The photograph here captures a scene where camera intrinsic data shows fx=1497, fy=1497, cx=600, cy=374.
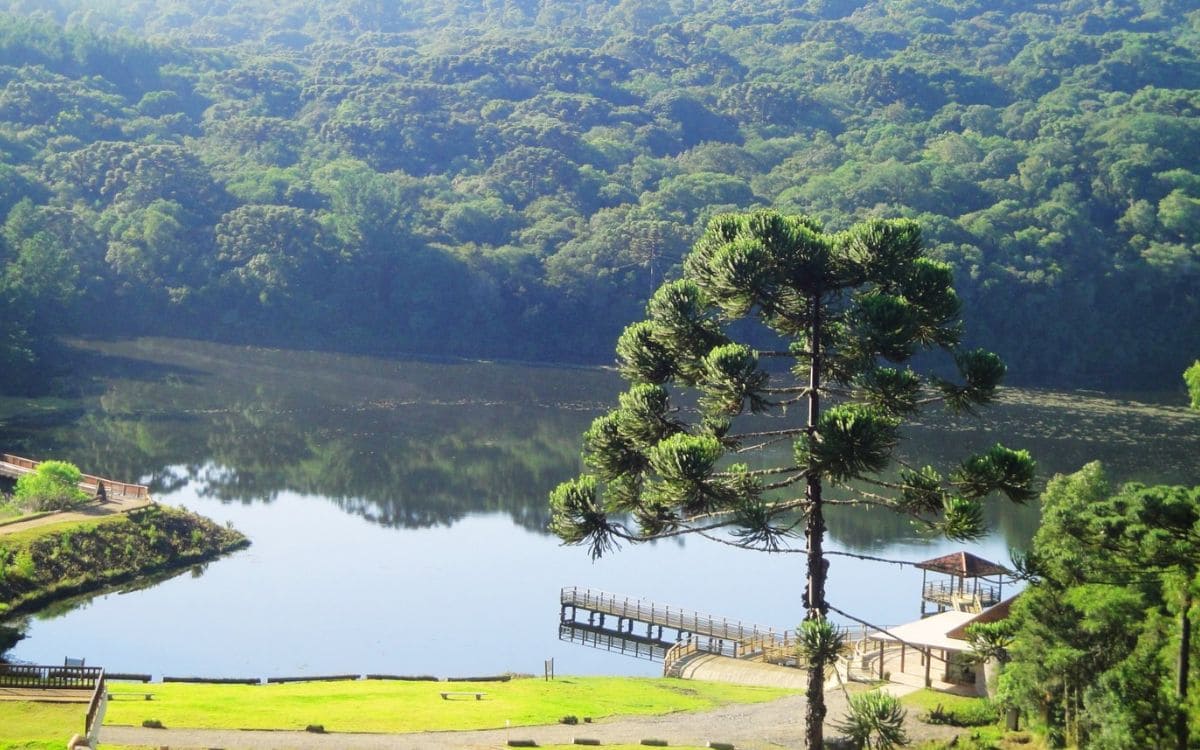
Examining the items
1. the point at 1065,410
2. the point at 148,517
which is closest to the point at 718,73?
the point at 1065,410

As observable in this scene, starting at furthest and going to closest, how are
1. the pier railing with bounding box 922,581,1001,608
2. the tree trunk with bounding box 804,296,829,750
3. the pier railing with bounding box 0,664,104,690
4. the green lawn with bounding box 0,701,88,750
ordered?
the pier railing with bounding box 922,581,1001,608, the pier railing with bounding box 0,664,104,690, the green lawn with bounding box 0,701,88,750, the tree trunk with bounding box 804,296,829,750

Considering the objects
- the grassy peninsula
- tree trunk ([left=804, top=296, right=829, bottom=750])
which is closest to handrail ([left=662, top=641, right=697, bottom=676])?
the grassy peninsula

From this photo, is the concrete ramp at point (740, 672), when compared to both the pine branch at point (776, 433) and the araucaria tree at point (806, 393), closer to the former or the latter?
the araucaria tree at point (806, 393)

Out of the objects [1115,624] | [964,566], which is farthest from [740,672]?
[1115,624]

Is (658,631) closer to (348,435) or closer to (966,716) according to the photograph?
(966,716)

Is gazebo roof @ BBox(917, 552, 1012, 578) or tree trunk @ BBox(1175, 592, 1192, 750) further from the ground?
gazebo roof @ BBox(917, 552, 1012, 578)

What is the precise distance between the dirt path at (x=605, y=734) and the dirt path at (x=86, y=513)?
67.5 ft

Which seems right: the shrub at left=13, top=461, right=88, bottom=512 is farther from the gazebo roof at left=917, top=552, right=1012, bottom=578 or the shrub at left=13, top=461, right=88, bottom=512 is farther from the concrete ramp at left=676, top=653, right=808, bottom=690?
the gazebo roof at left=917, top=552, right=1012, bottom=578

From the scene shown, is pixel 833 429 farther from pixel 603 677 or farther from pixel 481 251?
pixel 481 251

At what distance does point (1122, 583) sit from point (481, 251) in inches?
3380

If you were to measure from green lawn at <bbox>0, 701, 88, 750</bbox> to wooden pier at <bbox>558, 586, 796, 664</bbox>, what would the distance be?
18.5 metres

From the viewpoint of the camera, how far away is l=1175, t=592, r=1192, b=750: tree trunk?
77.3 ft

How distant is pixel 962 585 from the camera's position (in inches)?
1770

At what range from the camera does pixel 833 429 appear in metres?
18.1
